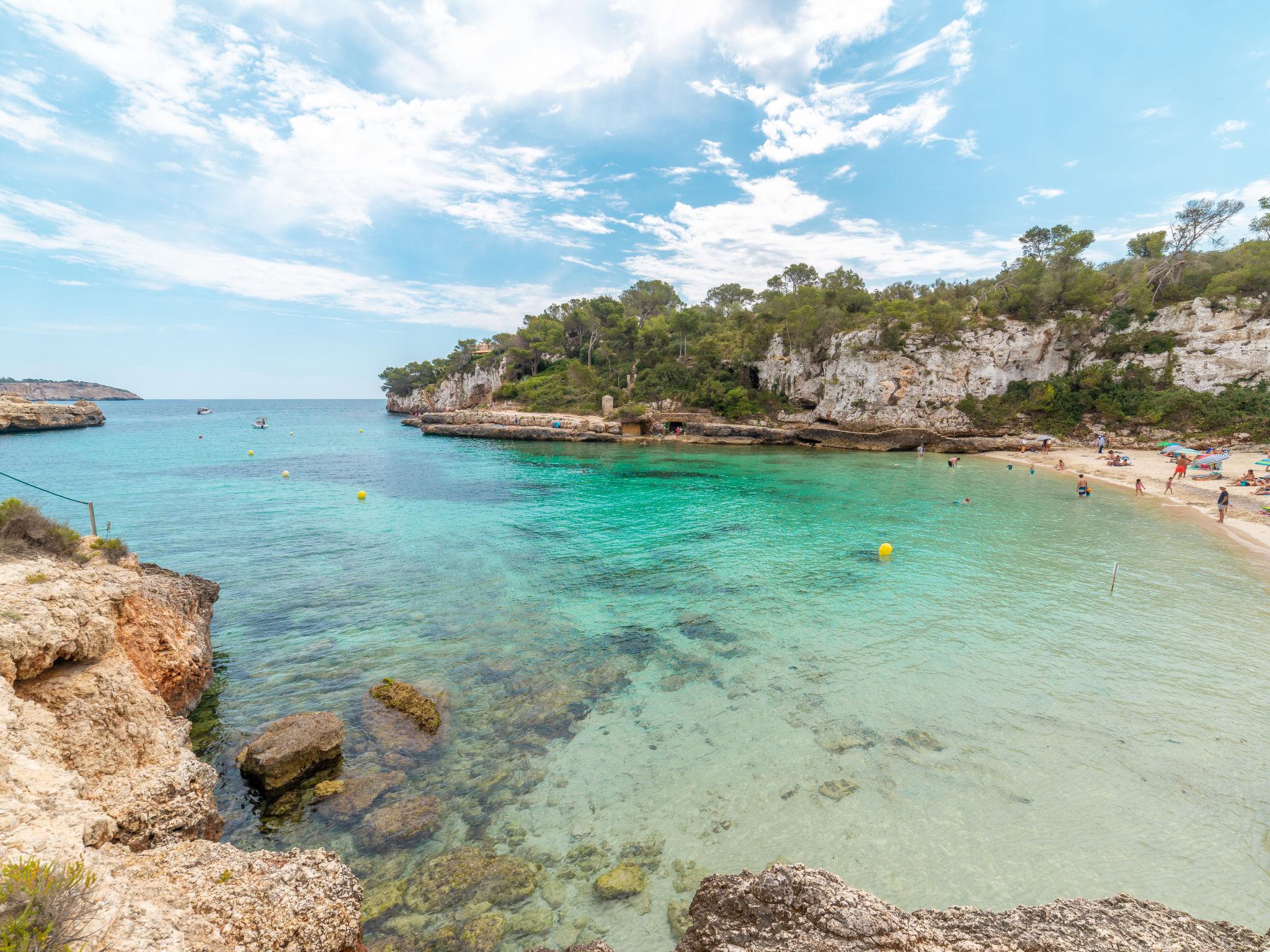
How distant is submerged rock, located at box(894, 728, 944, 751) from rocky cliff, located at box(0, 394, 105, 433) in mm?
98740

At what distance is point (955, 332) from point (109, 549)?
213 ft

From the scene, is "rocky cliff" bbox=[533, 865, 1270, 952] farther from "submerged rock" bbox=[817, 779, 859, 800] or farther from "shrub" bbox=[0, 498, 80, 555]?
"shrub" bbox=[0, 498, 80, 555]

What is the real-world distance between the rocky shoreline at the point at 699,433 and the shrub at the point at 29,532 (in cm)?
5007

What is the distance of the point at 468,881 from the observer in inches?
235

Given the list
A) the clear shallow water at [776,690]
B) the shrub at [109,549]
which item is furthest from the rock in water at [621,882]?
the shrub at [109,549]

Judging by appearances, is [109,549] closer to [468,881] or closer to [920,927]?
[468,881]

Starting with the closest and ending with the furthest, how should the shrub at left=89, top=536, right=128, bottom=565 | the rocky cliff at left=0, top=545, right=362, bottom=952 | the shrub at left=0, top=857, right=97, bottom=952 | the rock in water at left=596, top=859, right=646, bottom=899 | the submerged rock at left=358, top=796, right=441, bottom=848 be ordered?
the shrub at left=0, top=857, right=97, bottom=952 < the rocky cliff at left=0, top=545, right=362, bottom=952 < the rock in water at left=596, top=859, right=646, bottom=899 < the submerged rock at left=358, top=796, right=441, bottom=848 < the shrub at left=89, top=536, right=128, bottom=565

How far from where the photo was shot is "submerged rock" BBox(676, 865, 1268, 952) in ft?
10.2

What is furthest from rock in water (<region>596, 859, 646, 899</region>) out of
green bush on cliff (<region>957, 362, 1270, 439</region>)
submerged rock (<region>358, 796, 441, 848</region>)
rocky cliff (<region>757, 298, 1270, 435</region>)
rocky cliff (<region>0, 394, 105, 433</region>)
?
Answer: rocky cliff (<region>0, 394, 105, 433</region>)

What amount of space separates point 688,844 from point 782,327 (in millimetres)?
63524

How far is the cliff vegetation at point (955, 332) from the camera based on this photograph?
45.9m

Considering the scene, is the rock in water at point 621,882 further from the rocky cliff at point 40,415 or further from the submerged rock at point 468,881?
the rocky cliff at point 40,415

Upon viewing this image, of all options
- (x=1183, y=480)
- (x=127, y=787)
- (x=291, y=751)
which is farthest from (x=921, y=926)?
(x=1183, y=480)

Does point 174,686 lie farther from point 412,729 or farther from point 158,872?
point 158,872
